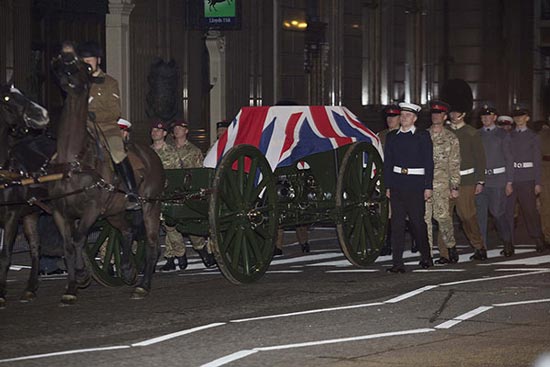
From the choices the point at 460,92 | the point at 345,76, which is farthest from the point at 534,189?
the point at 460,92

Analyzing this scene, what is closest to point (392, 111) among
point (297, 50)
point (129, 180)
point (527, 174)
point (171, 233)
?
point (527, 174)

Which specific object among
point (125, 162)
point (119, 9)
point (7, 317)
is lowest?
point (7, 317)

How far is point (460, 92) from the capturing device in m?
38.3

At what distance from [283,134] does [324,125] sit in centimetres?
75

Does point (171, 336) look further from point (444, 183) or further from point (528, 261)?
point (528, 261)

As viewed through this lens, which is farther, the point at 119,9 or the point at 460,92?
the point at 460,92

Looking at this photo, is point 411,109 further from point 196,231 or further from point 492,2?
point 492,2

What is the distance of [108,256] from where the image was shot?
1477cm

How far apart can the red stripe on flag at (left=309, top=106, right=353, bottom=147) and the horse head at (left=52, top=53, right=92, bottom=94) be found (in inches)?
150

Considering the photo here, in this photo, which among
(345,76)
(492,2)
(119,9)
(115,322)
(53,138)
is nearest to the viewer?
(115,322)

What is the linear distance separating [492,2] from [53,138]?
2987 cm

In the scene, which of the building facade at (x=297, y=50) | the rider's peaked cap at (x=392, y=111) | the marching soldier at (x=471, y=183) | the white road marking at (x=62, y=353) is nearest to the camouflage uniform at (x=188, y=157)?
the rider's peaked cap at (x=392, y=111)

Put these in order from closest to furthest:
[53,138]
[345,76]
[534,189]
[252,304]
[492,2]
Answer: [252,304] → [53,138] → [534,189] → [345,76] → [492,2]

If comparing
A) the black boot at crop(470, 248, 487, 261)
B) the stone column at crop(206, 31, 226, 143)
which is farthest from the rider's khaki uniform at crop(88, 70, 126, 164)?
the stone column at crop(206, 31, 226, 143)
